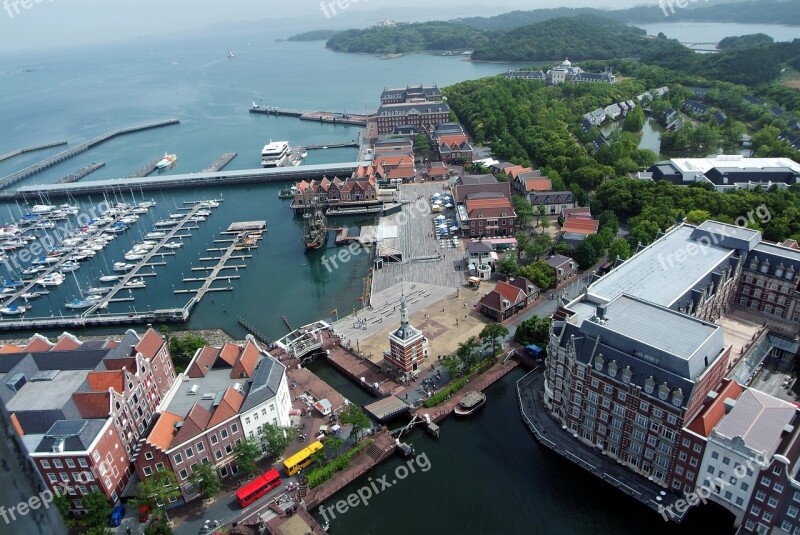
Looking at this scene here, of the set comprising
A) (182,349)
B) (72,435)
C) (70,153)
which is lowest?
(70,153)

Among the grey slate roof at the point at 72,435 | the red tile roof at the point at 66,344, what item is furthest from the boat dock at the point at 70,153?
the grey slate roof at the point at 72,435

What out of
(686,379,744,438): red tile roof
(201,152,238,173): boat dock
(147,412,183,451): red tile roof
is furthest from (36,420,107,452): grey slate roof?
(201,152,238,173): boat dock

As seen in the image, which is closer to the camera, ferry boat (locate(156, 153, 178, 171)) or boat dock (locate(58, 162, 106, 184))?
boat dock (locate(58, 162, 106, 184))

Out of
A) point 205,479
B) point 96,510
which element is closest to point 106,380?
point 96,510

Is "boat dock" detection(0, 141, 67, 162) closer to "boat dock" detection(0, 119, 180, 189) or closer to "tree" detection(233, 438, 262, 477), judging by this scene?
"boat dock" detection(0, 119, 180, 189)

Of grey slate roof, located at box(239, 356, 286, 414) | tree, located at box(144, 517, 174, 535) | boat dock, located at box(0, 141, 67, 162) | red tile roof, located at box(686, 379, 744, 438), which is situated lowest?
tree, located at box(144, 517, 174, 535)

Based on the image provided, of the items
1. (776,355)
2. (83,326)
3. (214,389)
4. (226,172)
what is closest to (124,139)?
(226,172)

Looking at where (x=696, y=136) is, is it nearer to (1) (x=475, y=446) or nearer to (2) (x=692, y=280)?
(2) (x=692, y=280)

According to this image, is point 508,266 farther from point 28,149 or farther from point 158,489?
point 28,149
